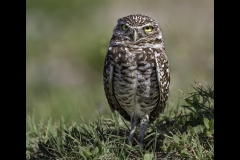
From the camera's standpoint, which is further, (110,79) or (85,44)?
(85,44)

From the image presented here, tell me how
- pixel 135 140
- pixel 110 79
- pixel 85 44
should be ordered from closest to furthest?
pixel 135 140, pixel 110 79, pixel 85 44

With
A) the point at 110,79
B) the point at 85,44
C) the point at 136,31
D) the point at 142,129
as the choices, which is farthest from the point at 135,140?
the point at 85,44

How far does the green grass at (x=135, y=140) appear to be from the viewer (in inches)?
143

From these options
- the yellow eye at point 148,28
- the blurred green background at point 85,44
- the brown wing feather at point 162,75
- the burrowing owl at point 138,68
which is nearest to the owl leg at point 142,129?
the burrowing owl at point 138,68

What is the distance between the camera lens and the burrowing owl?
3.96 m

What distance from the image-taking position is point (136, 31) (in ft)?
13.1

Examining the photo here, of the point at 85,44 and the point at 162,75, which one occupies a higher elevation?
the point at 85,44

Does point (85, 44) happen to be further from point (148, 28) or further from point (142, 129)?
point (142, 129)

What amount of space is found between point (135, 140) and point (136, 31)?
96 centimetres

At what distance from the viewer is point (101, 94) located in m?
6.74

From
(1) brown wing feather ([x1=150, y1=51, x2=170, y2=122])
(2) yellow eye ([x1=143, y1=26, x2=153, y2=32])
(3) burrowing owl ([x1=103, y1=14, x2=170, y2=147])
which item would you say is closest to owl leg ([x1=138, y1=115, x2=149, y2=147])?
(3) burrowing owl ([x1=103, y1=14, x2=170, y2=147])

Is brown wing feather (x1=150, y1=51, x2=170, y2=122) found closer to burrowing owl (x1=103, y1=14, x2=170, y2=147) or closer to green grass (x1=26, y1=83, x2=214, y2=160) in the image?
burrowing owl (x1=103, y1=14, x2=170, y2=147)

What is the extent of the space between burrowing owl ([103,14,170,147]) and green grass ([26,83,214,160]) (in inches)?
8.4
